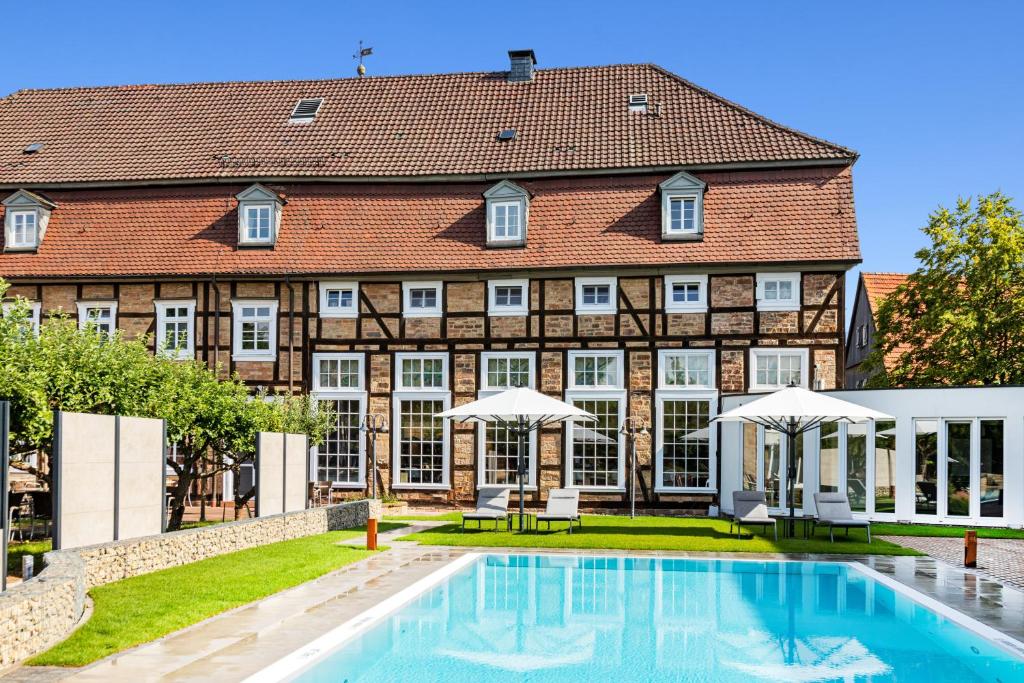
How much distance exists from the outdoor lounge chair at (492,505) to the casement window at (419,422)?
16.1 feet

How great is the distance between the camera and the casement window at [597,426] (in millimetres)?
24078

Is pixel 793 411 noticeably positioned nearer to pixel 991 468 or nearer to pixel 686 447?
pixel 991 468

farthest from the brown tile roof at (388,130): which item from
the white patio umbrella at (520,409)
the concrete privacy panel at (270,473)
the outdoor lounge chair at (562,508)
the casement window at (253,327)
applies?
the concrete privacy panel at (270,473)

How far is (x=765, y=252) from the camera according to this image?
931 inches

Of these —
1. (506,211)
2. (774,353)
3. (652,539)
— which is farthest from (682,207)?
(652,539)

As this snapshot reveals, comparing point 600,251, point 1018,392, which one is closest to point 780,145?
point 600,251

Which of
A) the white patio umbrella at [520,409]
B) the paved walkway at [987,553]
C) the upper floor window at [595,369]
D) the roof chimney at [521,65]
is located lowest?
the paved walkway at [987,553]

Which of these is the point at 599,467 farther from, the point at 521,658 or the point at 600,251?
the point at 521,658

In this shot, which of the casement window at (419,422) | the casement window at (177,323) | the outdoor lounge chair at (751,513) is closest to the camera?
the outdoor lounge chair at (751,513)

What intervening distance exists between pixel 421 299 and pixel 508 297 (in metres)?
2.03

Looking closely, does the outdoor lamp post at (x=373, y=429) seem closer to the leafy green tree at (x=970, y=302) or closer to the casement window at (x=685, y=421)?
the casement window at (x=685, y=421)

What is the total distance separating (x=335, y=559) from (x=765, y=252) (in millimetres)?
12677

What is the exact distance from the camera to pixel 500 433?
24766mm

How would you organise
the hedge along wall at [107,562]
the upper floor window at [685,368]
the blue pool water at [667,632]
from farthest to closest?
the upper floor window at [685,368]
the blue pool water at [667,632]
the hedge along wall at [107,562]
